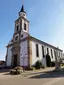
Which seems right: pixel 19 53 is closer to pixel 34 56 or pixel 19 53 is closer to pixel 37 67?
pixel 34 56

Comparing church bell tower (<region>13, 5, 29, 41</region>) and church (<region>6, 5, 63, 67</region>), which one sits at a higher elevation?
church bell tower (<region>13, 5, 29, 41</region>)

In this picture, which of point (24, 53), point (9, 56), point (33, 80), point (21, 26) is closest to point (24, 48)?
point (24, 53)

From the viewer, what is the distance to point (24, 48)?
2583 cm

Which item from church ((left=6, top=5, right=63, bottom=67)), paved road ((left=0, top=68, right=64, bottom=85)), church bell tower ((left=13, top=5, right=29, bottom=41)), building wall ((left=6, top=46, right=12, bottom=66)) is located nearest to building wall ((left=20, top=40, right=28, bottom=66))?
church ((left=6, top=5, right=63, bottom=67))

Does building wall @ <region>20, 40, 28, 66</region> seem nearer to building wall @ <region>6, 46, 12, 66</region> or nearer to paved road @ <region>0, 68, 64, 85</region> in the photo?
building wall @ <region>6, 46, 12, 66</region>

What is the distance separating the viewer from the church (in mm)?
25062

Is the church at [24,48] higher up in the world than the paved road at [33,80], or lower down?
higher up

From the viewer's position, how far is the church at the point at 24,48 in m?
25.1

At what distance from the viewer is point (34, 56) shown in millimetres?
25984

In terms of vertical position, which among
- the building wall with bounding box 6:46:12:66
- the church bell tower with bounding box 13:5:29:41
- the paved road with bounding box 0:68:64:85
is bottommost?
the paved road with bounding box 0:68:64:85

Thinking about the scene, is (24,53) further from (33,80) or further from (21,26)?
(33,80)

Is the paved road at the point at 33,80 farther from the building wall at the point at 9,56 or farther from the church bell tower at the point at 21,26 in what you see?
the building wall at the point at 9,56

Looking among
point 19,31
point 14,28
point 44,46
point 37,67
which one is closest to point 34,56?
point 37,67

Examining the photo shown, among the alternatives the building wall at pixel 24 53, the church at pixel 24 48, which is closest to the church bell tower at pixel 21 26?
the church at pixel 24 48
